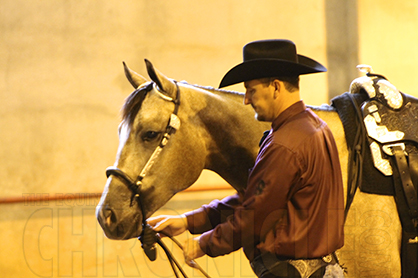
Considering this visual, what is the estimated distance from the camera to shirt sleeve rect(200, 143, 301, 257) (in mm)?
1063

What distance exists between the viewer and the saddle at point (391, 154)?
147 centimetres

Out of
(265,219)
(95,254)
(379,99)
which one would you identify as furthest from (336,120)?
(95,254)

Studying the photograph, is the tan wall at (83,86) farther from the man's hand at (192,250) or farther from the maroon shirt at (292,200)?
the maroon shirt at (292,200)

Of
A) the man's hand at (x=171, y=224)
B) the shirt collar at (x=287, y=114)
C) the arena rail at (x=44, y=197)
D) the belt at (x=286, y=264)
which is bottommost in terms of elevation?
the arena rail at (x=44, y=197)

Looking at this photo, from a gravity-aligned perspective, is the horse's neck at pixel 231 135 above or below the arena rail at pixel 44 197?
above

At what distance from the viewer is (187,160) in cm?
150

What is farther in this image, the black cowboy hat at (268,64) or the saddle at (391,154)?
the saddle at (391,154)

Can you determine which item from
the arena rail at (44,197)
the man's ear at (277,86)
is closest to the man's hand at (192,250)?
the man's ear at (277,86)

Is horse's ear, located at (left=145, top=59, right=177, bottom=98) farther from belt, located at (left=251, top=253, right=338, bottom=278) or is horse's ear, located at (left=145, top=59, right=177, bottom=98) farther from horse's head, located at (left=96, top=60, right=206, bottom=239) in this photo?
belt, located at (left=251, top=253, right=338, bottom=278)

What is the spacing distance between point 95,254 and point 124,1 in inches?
84.7

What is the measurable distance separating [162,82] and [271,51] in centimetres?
45

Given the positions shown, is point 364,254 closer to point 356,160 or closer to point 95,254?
point 356,160

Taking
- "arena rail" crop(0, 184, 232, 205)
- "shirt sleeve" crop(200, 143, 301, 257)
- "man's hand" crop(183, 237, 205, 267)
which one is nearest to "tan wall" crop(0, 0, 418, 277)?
"arena rail" crop(0, 184, 232, 205)

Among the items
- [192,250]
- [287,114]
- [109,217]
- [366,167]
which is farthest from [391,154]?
[109,217]
